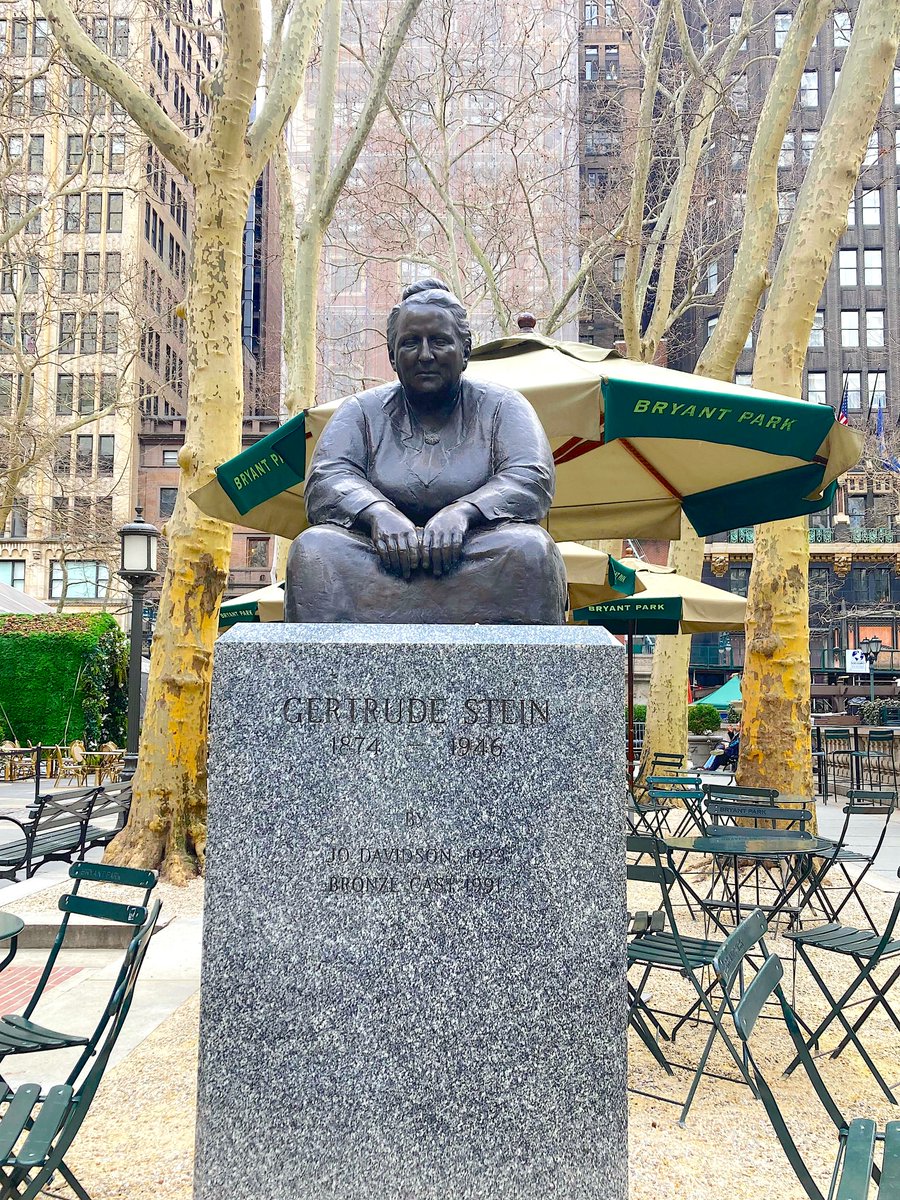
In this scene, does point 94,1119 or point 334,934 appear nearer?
point 334,934

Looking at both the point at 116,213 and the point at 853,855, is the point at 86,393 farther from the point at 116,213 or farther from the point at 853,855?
the point at 853,855

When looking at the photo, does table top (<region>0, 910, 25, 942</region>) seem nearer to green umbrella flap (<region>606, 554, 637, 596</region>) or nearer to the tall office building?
green umbrella flap (<region>606, 554, 637, 596</region>)

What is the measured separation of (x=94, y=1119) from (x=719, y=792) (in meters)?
5.40

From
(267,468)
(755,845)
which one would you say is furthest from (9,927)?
(755,845)

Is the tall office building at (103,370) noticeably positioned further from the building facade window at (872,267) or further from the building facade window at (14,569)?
the building facade window at (872,267)

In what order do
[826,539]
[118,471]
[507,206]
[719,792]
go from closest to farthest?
[719,792] < [507,206] < [826,539] < [118,471]

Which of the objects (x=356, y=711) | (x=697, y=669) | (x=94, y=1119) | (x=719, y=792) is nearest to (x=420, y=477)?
(x=356, y=711)

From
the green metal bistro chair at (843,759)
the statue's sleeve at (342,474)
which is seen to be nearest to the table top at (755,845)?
the statue's sleeve at (342,474)

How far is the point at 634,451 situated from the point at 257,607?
5444 mm

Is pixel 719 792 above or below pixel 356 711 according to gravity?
below

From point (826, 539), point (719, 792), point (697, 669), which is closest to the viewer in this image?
point (719, 792)

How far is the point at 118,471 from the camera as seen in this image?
2106 inches

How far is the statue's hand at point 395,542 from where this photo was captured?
3561 mm

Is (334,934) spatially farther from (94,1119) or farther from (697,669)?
(697,669)
